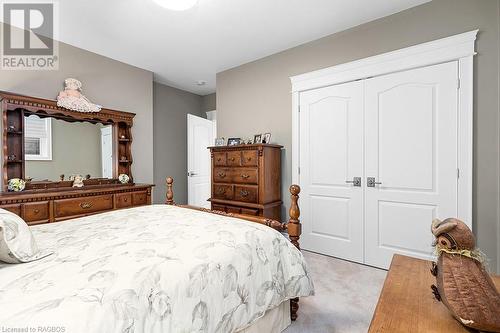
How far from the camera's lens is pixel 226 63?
3846 millimetres

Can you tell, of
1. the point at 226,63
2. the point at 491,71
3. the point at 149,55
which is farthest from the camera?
the point at 226,63

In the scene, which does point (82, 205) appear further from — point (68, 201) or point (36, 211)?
point (36, 211)

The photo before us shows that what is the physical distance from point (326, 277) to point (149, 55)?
3595mm

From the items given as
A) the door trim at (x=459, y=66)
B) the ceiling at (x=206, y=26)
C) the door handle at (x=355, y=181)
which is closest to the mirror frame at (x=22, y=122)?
the ceiling at (x=206, y=26)

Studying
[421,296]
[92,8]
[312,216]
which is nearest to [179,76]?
[92,8]

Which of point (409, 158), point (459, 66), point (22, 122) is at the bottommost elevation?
point (409, 158)

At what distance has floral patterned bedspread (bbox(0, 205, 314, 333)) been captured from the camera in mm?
771

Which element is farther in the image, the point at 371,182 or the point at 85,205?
the point at 85,205

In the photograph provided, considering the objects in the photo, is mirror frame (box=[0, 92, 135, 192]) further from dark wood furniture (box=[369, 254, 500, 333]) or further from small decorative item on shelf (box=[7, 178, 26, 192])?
dark wood furniture (box=[369, 254, 500, 333])

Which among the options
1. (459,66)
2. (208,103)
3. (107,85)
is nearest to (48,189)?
(107,85)

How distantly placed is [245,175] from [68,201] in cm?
202

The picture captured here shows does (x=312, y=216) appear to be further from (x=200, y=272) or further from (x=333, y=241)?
(x=200, y=272)

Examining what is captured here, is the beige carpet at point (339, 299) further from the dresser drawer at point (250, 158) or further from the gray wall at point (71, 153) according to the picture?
the gray wall at point (71, 153)

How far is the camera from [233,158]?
3.33 metres
